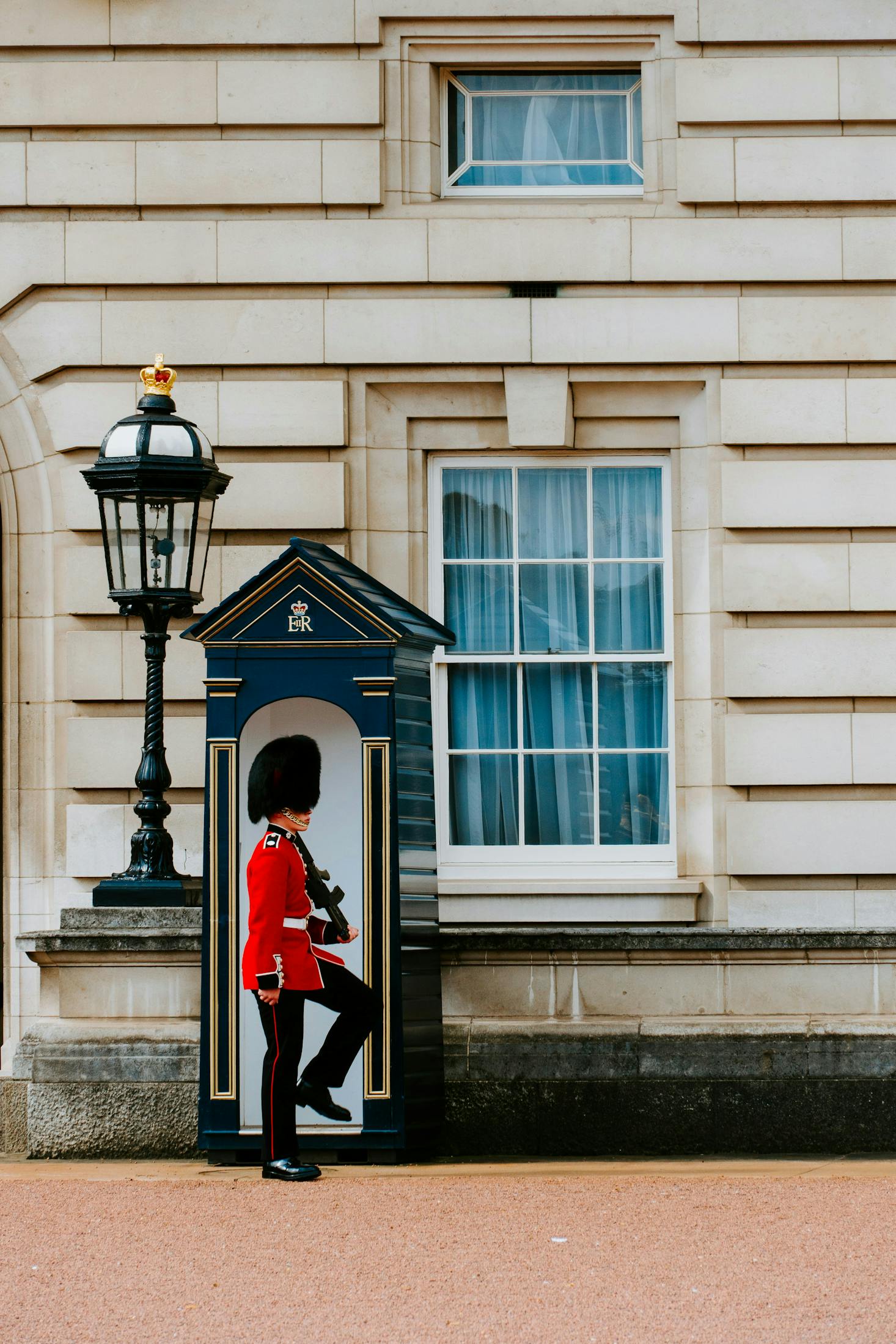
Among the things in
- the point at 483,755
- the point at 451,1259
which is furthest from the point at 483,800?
the point at 451,1259

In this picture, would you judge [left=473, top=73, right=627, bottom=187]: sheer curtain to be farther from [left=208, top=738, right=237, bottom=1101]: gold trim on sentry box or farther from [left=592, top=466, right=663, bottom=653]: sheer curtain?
[left=208, top=738, right=237, bottom=1101]: gold trim on sentry box

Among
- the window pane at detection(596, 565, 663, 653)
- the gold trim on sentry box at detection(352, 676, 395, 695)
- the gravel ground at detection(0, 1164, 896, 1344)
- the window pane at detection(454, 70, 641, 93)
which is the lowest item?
the gravel ground at detection(0, 1164, 896, 1344)

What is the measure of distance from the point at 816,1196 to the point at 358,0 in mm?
5625

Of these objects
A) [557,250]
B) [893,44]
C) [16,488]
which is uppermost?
[893,44]

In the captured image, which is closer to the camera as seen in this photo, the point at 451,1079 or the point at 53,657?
the point at 451,1079

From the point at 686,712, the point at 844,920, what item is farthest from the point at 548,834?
the point at 844,920

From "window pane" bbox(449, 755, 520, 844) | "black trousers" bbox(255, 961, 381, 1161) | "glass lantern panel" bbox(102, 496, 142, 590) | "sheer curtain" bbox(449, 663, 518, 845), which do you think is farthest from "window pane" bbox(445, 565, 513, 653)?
"black trousers" bbox(255, 961, 381, 1161)

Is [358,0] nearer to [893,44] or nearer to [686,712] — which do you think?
[893,44]

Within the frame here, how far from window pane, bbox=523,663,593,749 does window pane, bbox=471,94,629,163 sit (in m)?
2.46

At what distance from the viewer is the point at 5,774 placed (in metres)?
8.17

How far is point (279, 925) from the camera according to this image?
6.57m

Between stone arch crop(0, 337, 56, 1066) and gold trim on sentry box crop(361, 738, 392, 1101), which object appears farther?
stone arch crop(0, 337, 56, 1066)

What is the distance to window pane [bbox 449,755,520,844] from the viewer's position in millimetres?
8242

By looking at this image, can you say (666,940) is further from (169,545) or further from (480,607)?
(169,545)
